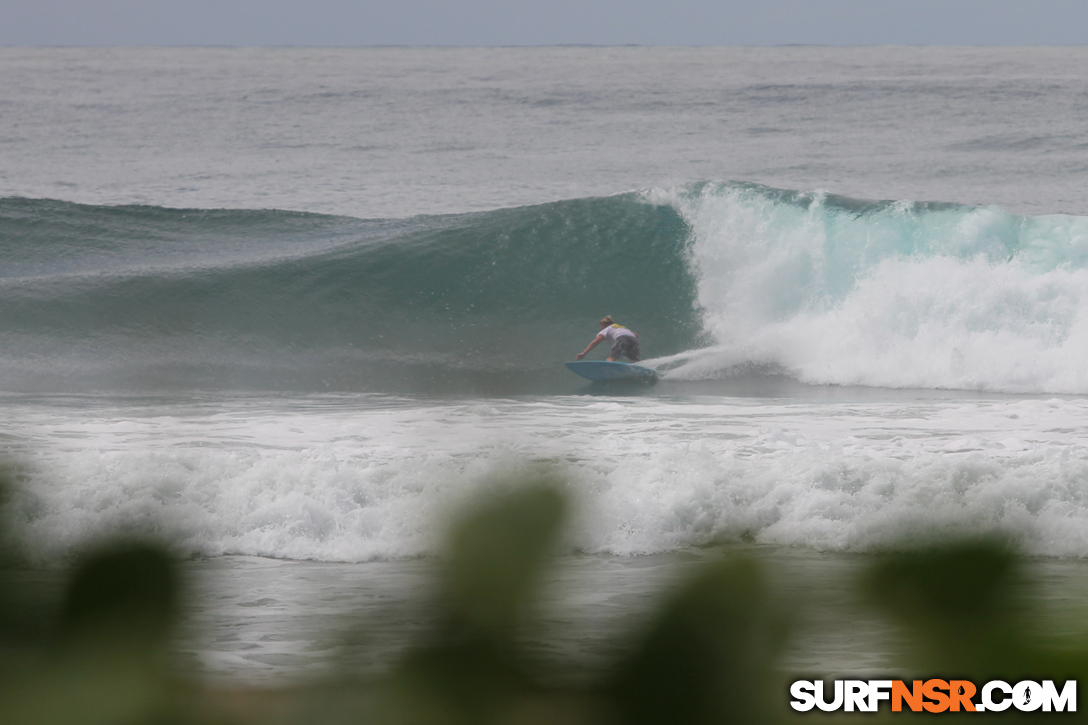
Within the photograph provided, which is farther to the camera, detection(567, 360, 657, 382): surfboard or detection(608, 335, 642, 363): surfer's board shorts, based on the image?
detection(608, 335, 642, 363): surfer's board shorts

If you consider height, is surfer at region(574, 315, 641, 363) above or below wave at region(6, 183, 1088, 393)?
below

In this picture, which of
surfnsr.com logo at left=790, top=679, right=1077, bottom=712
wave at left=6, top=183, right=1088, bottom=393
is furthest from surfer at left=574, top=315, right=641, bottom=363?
surfnsr.com logo at left=790, top=679, right=1077, bottom=712

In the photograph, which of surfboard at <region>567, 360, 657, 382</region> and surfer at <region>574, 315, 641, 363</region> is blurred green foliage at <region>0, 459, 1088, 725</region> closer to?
surfboard at <region>567, 360, 657, 382</region>

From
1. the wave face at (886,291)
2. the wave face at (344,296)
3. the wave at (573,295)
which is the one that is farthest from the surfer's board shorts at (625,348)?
the wave face at (886,291)

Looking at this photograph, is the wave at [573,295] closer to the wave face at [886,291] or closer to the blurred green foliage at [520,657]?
the wave face at [886,291]

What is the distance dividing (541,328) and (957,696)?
56.5ft

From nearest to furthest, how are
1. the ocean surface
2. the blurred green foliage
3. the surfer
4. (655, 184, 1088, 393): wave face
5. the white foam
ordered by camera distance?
the blurred green foliage
the ocean surface
the white foam
the surfer
(655, 184, 1088, 393): wave face

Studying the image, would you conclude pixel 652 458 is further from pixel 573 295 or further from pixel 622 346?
pixel 573 295

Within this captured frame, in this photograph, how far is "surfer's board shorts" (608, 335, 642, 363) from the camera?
14.6 m

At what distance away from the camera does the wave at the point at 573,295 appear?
15367mm

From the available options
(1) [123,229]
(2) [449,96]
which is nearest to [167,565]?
(1) [123,229]

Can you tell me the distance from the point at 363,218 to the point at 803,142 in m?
15.7

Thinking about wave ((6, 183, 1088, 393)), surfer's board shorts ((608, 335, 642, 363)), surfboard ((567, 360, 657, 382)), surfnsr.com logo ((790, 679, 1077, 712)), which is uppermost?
wave ((6, 183, 1088, 393))

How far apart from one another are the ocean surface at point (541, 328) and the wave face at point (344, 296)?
3.0 inches
